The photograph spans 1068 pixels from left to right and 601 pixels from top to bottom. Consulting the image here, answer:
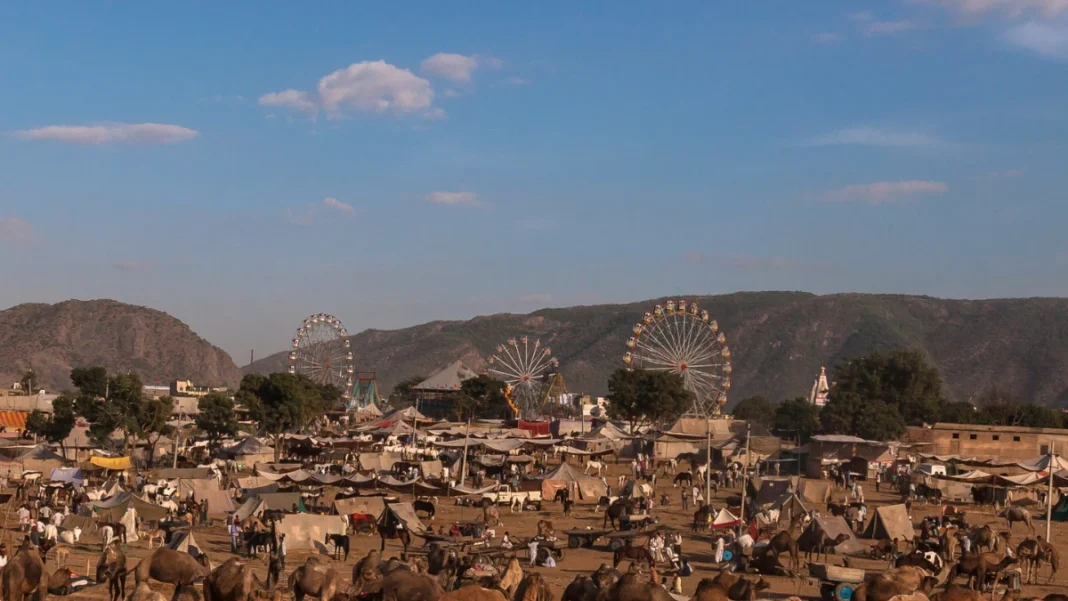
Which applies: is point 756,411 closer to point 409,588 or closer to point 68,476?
point 68,476

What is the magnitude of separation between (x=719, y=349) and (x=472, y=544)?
225ft

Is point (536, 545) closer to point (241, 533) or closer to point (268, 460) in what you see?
→ point (241, 533)

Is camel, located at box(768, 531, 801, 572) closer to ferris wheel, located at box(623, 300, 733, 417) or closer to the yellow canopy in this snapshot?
the yellow canopy

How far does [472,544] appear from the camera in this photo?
31469mm

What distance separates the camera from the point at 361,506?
36.6m

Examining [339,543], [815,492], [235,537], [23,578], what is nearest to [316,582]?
[23,578]

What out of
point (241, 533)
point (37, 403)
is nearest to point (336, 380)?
point (37, 403)

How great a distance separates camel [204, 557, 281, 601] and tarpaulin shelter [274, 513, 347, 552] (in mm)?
10940

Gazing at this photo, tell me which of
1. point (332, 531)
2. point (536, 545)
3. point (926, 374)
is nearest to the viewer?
point (536, 545)

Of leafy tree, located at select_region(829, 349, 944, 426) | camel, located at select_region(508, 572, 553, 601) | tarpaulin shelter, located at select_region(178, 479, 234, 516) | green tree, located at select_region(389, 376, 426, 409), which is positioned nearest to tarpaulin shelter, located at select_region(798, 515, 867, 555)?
camel, located at select_region(508, 572, 553, 601)

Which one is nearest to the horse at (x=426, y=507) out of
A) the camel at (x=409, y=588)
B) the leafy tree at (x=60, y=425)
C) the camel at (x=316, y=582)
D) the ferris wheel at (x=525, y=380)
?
the camel at (x=316, y=582)

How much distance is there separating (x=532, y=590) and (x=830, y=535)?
43.3 feet

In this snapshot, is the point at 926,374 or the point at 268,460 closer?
the point at 268,460

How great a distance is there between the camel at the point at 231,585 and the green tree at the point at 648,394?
82.4 meters
